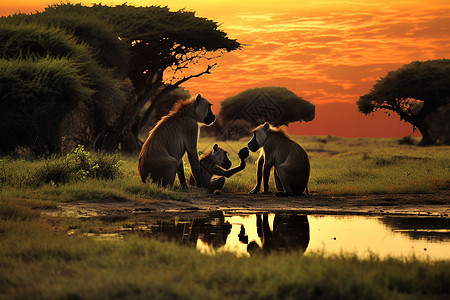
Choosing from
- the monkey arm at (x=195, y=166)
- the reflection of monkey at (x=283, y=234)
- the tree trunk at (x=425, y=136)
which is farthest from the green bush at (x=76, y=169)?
the tree trunk at (x=425, y=136)

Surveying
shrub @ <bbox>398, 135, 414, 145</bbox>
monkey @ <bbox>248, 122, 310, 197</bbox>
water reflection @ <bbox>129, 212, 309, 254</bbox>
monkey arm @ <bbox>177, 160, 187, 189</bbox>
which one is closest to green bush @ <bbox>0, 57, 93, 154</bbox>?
monkey arm @ <bbox>177, 160, 187, 189</bbox>

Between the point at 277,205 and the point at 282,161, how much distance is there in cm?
155

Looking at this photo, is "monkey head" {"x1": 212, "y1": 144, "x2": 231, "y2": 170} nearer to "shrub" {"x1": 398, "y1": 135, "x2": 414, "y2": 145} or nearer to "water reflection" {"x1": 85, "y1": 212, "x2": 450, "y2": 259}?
"water reflection" {"x1": 85, "y1": 212, "x2": 450, "y2": 259}

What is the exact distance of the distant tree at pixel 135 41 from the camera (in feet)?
77.7

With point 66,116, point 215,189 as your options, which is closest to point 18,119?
point 66,116

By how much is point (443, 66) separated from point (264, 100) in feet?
46.1

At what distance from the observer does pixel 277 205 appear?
10.1 m

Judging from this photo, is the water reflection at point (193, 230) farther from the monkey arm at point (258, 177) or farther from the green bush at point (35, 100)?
the green bush at point (35, 100)

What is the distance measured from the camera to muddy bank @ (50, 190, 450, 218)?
8.83 meters

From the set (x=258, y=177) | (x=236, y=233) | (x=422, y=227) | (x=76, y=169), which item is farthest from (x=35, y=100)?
(x=422, y=227)

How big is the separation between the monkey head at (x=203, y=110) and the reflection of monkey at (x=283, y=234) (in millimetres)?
3355

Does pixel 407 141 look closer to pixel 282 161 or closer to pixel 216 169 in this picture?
pixel 282 161

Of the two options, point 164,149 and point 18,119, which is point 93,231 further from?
point 18,119

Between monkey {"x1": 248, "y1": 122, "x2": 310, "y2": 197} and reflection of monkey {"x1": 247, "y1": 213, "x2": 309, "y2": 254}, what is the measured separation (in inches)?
99.2
